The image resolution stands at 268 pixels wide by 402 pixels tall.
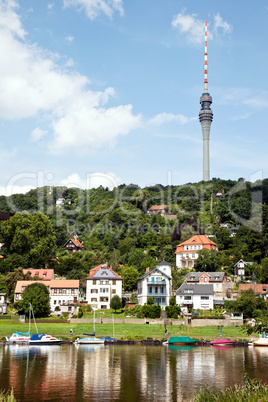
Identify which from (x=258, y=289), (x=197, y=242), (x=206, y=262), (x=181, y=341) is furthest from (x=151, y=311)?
(x=197, y=242)

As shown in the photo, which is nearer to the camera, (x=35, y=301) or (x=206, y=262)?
(x=35, y=301)

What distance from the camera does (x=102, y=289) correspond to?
7812 centimetres

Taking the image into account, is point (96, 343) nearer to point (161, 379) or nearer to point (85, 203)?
point (161, 379)

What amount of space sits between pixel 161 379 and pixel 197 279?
48849 millimetres

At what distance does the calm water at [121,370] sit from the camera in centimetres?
3122

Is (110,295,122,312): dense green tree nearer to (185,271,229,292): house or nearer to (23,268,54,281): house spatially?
(23,268,54,281): house

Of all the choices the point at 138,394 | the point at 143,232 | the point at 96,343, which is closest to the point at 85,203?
the point at 143,232

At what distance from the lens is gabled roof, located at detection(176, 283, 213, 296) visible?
247 ft

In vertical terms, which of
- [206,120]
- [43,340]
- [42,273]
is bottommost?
[43,340]

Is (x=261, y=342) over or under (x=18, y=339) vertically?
under

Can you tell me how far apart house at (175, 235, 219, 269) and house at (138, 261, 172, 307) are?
800 inches

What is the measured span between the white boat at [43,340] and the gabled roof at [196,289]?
2569cm

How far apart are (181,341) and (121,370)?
18.5 metres

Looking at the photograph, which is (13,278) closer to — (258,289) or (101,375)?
Answer: (258,289)
